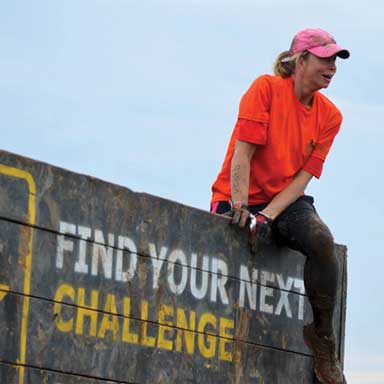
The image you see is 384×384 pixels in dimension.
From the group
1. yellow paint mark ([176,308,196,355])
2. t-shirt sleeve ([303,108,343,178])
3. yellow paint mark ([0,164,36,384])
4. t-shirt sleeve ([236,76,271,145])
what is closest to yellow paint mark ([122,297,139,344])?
yellow paint mark ([176,308,196,355])

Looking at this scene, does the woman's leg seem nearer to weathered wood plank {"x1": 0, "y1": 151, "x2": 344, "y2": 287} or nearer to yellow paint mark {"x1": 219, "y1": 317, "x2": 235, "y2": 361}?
weathered wood plank {"x1": 0, "y1": 151, "x2": 344, "y2": 287}

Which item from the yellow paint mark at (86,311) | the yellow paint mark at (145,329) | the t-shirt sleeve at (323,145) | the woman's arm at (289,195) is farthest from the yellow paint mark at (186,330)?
the t-shirt sleeve at (323,145)

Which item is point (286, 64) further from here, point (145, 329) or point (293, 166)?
point (145, 329)

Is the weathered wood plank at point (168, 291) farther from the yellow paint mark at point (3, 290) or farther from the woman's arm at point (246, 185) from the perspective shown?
the woman's arm at point (246, 185)

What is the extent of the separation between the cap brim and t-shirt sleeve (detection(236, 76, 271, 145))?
0.34 meters

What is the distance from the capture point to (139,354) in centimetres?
779

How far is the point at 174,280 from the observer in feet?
26.5

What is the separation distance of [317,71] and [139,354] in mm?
2084

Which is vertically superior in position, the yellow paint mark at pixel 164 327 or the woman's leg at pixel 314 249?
the woman's leg at pixel 314 249

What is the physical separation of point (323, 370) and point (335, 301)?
0.45 metres

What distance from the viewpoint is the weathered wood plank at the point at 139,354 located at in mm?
7164

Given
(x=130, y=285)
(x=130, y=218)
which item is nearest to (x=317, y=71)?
(x=130, y=218)

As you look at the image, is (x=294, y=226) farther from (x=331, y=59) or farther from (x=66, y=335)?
(x=66, y=335)

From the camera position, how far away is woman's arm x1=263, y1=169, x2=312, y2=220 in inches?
341
